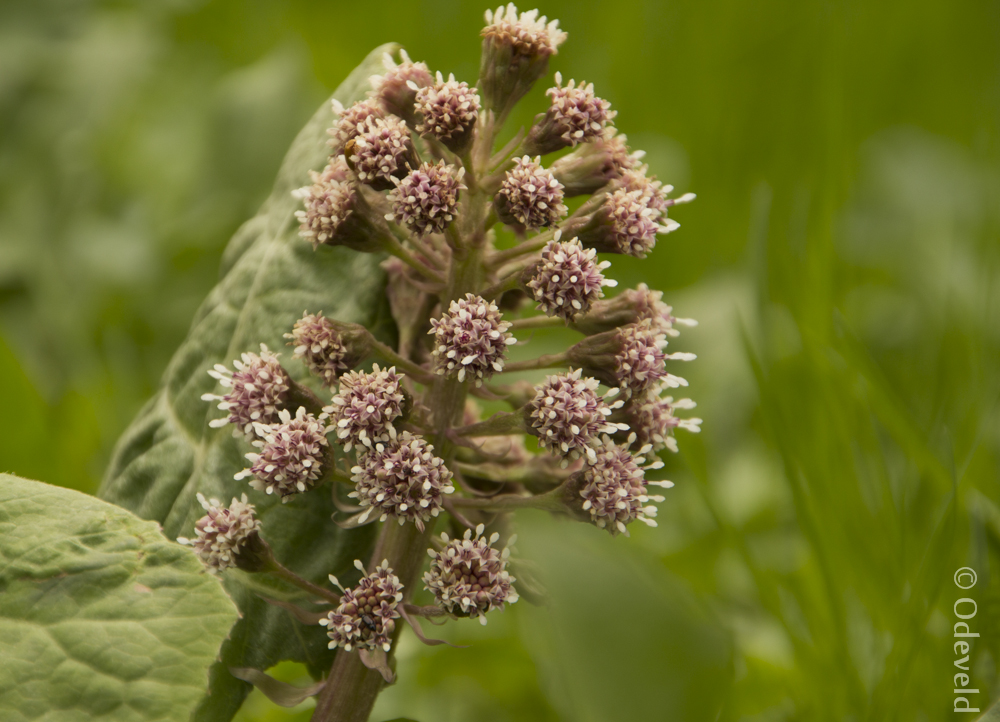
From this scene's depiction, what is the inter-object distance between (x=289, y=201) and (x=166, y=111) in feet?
7.62

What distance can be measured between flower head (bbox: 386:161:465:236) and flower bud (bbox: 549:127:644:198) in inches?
8.3

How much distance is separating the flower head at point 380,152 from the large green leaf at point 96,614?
57 cm

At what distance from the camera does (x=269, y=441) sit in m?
1.31

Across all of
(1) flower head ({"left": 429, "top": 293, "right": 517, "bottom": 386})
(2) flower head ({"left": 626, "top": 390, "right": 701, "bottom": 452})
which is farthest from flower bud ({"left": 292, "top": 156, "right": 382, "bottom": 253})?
(2) flower head ({"left": 626, "top": 390, "right": 701, "bottom": 452})

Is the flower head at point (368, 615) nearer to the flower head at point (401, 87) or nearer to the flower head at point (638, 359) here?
the flower head at point (638, 359)

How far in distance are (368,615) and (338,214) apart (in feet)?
1.86

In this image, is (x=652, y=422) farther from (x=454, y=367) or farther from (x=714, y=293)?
(x=714, y=293)

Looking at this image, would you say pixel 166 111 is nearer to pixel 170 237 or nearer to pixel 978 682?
pixel 170 237

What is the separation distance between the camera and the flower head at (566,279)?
4.27ft

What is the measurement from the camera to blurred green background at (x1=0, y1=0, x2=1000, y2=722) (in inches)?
64.2

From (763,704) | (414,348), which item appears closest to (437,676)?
(763,704)

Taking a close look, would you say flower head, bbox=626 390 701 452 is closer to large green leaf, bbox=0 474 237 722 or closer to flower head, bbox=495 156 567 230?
flower head, bbox=495 156 567 230
